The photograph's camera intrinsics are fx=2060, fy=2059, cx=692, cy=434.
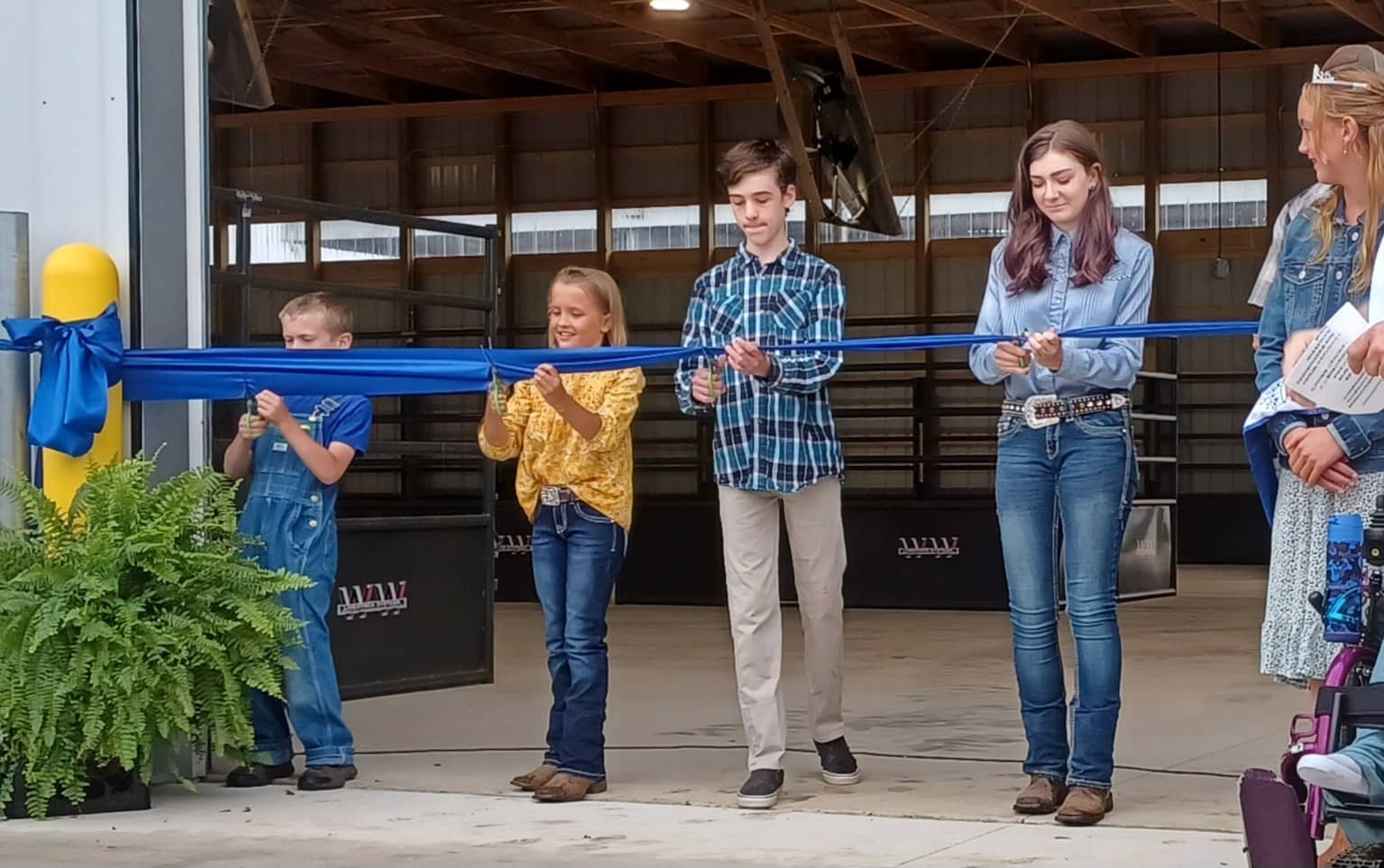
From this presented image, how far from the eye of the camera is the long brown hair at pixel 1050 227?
4328mm

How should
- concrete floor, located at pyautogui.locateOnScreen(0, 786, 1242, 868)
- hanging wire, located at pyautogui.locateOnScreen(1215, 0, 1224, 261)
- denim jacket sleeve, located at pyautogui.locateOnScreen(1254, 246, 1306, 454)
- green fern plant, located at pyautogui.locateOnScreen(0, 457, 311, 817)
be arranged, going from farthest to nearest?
hanging wire, located at pyautogui.locateOnScreen(1215, 0, 1224, 261) → green fern plant, located at pyautogui.locateOnScreen(0, 457, 311, 817) → concrete floor, located at pyautogui.locateOnScreen(0, 786, 1242, 868) → denim jacket sleeve, located at pyautogui.locateOnScreen(1254, 246, 1306, 454)

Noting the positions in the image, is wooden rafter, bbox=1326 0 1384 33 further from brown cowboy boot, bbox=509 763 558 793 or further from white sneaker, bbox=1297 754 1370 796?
white sneaker, bbox=1297 754 1370 796

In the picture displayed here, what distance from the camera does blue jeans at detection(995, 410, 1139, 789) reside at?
168 inches

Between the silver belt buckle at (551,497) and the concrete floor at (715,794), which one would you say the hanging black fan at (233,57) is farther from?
the concrete floor at (715,794)

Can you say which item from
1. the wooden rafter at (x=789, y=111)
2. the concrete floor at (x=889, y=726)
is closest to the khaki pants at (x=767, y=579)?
the concrete floor at (x=889, y=726)

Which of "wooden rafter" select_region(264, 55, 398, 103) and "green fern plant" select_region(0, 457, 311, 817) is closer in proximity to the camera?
"green fern plant" select_region(0, 457, 311, 817)

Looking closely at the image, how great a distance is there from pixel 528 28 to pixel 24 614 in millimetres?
13638

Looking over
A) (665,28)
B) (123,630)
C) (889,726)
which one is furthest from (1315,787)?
(665,28)

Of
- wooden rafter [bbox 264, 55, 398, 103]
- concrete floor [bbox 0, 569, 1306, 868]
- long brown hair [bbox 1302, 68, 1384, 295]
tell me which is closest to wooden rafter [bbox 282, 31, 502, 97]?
wooden rafter [bbox 264, 55, 398, 103]

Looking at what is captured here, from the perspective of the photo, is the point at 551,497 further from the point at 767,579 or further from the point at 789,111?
the point at 789,111

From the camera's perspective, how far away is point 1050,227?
174 inches

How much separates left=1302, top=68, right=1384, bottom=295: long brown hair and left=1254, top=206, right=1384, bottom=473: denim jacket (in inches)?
0.9

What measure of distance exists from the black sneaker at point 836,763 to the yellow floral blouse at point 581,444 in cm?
72

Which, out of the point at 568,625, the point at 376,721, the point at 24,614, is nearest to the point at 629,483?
the point at 568,625
